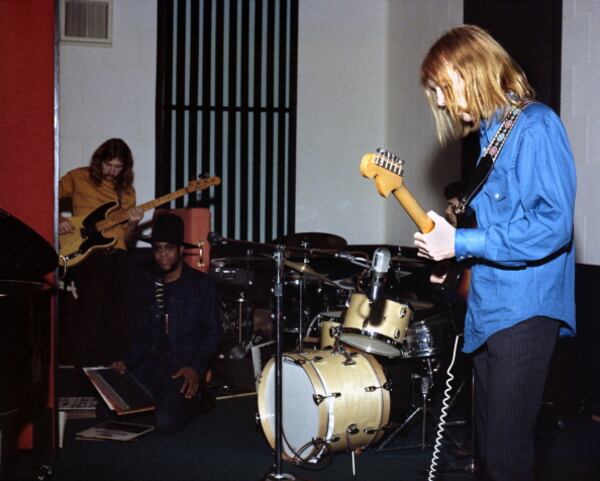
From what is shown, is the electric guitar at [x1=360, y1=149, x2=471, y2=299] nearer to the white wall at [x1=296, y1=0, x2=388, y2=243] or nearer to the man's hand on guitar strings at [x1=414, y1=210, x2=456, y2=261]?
the man's hand on guitar strings at [x1=414, y1=210, x2=456, y2=261]

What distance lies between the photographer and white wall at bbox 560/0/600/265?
447cm

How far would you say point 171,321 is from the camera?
4.98 metres

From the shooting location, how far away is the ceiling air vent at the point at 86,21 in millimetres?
7066

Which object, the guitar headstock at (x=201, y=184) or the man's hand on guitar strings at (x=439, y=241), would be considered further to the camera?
the guitar headstock at (x=201, y=184)

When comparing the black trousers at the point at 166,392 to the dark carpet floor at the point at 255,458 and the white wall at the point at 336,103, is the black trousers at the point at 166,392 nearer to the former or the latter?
the dark carpet floor at the point at 255,458

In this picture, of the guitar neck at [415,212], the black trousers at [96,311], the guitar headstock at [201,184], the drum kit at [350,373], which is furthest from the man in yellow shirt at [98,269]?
the guitar neck at [415,212]

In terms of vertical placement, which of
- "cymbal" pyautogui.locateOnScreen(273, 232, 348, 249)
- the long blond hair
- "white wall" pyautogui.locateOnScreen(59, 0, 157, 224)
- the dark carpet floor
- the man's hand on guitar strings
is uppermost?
"white wall" pyautogui.locateOnScreen(59, 0, 157, 224)

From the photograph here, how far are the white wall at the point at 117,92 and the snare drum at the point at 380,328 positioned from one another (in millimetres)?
3684

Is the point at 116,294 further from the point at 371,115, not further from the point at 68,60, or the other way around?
the point at 371,115

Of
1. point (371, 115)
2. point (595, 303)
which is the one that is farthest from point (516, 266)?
point (371, 115)

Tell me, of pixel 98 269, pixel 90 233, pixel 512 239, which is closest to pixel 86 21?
pixel 90 233

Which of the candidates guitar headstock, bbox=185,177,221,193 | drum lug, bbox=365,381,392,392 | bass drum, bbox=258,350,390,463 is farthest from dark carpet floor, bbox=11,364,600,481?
guitar headstock, bbox=185,177,221,193

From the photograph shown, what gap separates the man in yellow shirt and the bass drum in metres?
2.74

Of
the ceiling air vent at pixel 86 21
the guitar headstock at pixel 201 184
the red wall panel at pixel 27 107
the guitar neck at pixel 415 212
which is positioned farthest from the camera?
the ceiling air vent at pixel 86 21
